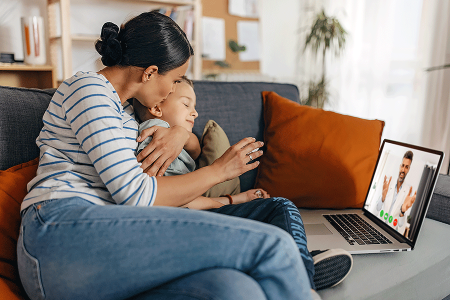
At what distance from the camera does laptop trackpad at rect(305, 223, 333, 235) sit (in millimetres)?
1203

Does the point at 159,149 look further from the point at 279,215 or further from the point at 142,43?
the point at 279,215

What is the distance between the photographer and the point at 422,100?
2723 millimetres

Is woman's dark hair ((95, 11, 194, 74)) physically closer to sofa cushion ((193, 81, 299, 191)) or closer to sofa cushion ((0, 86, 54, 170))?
sofa cushion ((0, 86, 54, 170))

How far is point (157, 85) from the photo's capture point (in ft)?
3.43

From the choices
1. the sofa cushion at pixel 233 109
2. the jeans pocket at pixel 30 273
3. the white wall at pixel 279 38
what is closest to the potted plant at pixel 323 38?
the white wall at pixel 279 38

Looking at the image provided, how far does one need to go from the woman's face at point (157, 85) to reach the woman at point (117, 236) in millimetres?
158

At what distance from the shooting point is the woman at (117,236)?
2.29ft

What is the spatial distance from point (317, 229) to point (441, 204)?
1.79 feet

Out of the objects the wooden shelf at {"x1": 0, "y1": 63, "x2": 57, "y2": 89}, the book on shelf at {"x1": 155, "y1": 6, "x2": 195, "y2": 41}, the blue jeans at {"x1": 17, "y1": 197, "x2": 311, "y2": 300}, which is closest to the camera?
the blue jeans at {"x1": 17, "y1": 197, "x2": 311, "y2": 300}

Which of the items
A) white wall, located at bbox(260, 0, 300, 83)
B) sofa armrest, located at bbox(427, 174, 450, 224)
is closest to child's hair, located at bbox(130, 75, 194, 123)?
sofa armrest, located at bbox(427, 174, 450, 224)

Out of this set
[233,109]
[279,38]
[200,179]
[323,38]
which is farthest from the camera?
[279,38]

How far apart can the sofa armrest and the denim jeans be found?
69cm

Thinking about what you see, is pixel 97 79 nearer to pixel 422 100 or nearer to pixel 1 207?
pixel 1 207

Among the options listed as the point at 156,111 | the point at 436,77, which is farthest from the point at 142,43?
the point at 436,77
